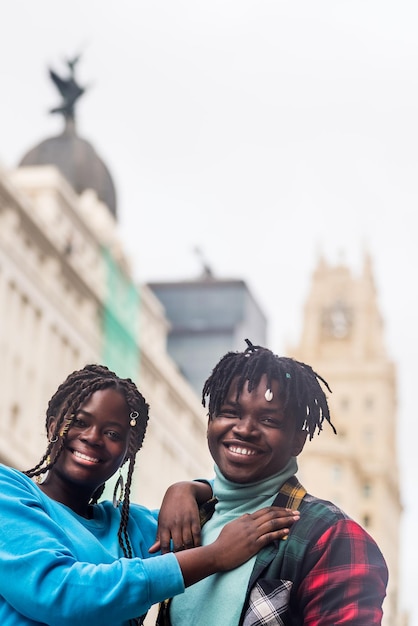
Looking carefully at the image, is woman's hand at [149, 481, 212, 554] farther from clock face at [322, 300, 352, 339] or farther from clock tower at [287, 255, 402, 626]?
clock face at [322, 300, 352, 339]

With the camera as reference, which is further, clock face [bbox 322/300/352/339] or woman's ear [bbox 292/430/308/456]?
clock face [bbox 322/300/352/339]

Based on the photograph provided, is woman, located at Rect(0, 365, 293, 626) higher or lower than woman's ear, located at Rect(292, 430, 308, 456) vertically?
→ lower

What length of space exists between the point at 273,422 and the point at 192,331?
248ft

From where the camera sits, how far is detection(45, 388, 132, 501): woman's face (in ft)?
11.9

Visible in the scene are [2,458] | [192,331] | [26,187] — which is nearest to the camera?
[2,458]

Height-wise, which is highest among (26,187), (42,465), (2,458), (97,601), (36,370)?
(26,187)

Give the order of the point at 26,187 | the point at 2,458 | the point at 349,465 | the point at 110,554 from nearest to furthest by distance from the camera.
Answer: the point at 110,554
the point at 2,458
the point at 26,187
the point at 349,465

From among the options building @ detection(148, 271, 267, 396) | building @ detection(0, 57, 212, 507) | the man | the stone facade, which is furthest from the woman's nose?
building @ detection(148, 271, 267, 396)

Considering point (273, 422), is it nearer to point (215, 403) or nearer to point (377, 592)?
point (215, 403)

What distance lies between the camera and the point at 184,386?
175 feet

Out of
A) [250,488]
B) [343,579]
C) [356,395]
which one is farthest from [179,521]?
[356,395]

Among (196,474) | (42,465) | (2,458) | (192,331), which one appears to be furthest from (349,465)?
(42,465)

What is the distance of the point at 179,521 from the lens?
3.64 metres

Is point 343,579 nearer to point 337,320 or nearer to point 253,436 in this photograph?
point 253,436
